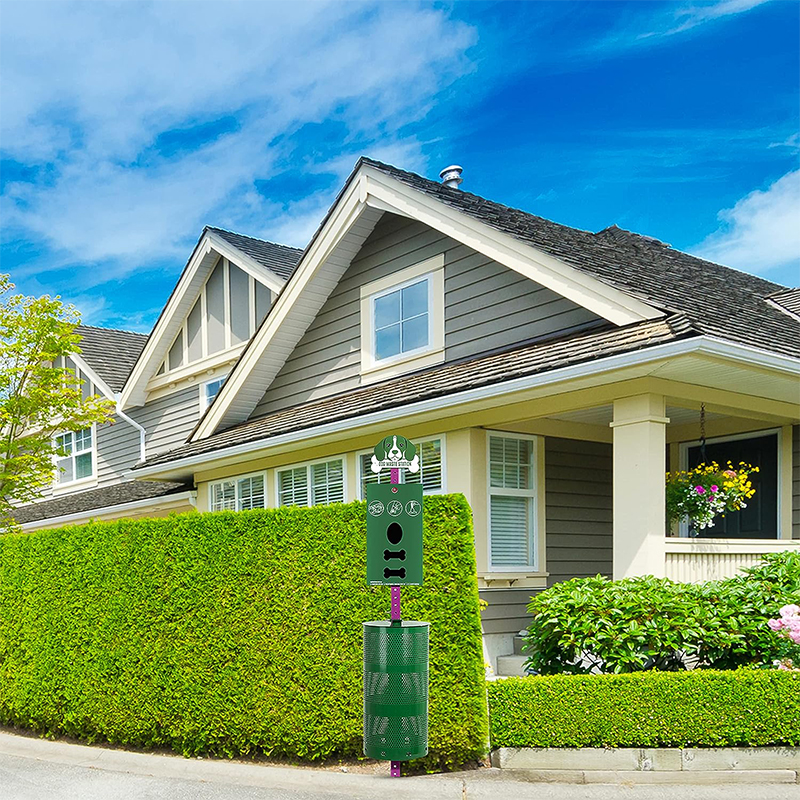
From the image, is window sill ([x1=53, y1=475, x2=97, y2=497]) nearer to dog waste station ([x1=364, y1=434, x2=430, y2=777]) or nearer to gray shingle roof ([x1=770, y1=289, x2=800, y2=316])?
→ gray shingle roof ([x1=770, y1=289, x2=800, y2=316])

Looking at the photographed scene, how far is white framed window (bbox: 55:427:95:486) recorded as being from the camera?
2562 cm

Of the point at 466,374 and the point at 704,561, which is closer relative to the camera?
→ the point at 704,561

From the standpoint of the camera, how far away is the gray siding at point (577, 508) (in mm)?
12992

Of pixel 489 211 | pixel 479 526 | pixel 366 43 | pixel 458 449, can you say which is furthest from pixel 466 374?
pixel 366 43

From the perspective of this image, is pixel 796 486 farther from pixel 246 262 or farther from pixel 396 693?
pixel 246 262

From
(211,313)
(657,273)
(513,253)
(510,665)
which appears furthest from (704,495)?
(211,313)

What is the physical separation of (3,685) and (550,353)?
7.28 m

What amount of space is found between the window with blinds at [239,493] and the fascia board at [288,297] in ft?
3.26

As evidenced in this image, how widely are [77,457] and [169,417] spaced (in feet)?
17.5

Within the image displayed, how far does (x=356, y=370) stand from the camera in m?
14.6

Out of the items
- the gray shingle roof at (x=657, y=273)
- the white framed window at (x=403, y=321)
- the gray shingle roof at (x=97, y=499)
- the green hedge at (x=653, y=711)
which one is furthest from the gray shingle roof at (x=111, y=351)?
the green hedge at (x=653, y=711)

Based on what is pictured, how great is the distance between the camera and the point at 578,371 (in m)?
9.62

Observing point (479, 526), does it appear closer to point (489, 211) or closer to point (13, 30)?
point (489, 211)

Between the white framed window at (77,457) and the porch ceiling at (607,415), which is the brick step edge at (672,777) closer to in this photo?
the porch ceiling at (607,415)
